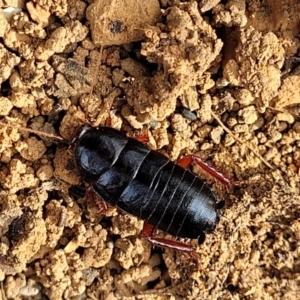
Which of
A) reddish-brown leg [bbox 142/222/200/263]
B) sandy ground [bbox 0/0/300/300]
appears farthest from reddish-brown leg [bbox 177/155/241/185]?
reddish-brown leg [bbox 142/222/200/263]

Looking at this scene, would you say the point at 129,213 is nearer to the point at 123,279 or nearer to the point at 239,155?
the point at 123,279

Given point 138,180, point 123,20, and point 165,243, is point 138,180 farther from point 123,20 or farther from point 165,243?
point 123,20

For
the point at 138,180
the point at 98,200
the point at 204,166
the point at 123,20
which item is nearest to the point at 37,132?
the point at 98,200

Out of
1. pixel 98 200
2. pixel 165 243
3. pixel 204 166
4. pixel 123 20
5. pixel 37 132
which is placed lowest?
pixel 165 243

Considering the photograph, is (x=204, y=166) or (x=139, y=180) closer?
(x=139, y=180)

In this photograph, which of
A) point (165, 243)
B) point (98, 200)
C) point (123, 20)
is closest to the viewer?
point (123, 20)

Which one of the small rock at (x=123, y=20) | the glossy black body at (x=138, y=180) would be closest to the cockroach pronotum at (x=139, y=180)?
the glossy black body at (x=138, y=180)

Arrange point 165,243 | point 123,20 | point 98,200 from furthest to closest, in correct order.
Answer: point 165,243, point 98,200, point 123,20

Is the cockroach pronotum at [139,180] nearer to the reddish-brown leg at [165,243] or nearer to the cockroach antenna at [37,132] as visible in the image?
the cockroach antenna at [37,132]
